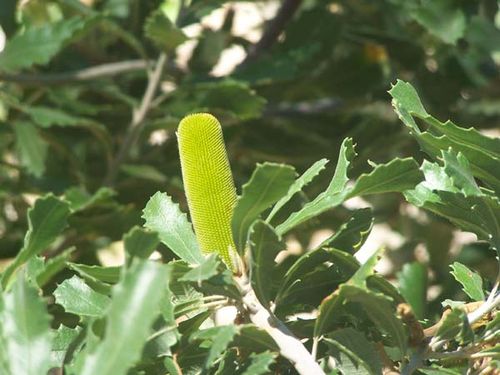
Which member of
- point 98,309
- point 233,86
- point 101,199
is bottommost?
point 101,199

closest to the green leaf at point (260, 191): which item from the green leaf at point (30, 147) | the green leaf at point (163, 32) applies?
the green leaf at point (163, 32)

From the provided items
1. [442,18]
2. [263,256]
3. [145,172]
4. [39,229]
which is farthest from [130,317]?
[442,18]

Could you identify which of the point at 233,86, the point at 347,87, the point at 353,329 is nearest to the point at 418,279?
the point at 233,86

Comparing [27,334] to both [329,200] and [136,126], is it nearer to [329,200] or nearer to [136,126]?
[329,200]

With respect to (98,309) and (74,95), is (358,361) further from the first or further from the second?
(74,95)

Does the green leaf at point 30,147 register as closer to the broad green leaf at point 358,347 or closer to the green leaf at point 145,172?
the green leaf at point 145,172

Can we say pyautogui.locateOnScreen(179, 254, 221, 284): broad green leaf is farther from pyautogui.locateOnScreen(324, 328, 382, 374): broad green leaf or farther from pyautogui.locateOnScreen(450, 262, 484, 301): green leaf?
pyautogui.locateOnScreen(450, 262, 484, 301): green leaf

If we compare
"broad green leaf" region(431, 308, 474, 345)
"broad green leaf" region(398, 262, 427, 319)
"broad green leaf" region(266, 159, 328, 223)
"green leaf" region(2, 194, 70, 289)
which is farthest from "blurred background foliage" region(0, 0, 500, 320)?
"broad green leaf" region(431, 308, 474, 345)
